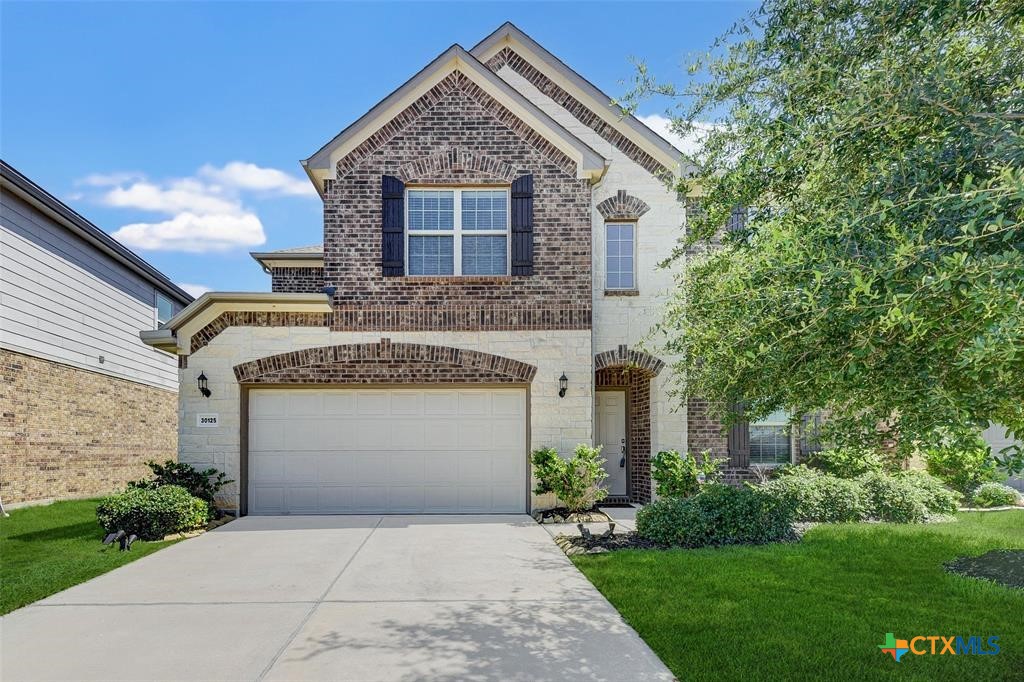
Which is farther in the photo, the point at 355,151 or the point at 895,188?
the point at 355,151

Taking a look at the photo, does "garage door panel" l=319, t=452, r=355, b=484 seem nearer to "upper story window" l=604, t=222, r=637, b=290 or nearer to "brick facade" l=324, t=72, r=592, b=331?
"brick facade" l=324, t=72, r=592, b=331

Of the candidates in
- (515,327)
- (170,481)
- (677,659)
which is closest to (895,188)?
(677,659)

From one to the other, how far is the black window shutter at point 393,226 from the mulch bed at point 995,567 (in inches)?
356

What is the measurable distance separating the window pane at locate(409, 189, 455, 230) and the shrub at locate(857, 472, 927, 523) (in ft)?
27.6

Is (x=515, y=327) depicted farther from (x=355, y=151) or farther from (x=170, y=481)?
(x=170, y=481)

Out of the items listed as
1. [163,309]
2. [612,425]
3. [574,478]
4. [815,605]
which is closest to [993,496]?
[612,425]

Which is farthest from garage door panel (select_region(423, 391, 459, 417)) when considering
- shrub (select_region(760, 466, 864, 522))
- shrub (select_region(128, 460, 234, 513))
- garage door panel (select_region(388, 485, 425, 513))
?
shrub (select_region(760, 466, 864, 522))

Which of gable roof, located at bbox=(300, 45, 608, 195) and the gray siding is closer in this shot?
gable roof, located at bbox=(300, 45, 608, 195)

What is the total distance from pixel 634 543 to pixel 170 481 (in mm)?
7532

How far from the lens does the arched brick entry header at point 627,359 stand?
1323cm

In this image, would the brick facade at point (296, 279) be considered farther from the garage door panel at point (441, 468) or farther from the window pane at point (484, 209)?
the garage door panel at point (441, 468)

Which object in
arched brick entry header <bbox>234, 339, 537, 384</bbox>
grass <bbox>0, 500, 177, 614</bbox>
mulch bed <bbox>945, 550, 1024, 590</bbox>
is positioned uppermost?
arched brick entry header <bbox>234, 339, 537, 384</bbox>

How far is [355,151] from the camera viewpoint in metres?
12.2

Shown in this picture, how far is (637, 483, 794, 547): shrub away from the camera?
909 centimetres
